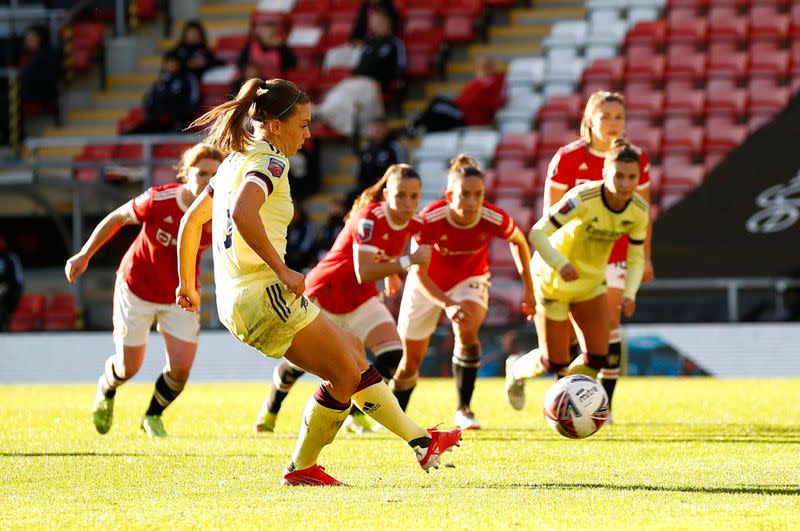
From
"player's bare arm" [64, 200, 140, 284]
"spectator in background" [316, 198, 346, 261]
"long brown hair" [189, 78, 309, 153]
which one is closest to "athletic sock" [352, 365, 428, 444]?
Answer: "long brown hair" [189, 78, 309, 153]

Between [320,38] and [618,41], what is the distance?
4.88 metres

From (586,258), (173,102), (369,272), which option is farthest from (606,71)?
(369,272)

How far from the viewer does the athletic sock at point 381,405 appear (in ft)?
21.5

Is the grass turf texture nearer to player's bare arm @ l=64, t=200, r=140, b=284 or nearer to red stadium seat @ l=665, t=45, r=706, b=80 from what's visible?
player's bare arm @ l=64, t=200, r=140, b=284

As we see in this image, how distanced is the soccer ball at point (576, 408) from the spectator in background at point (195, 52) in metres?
14.4

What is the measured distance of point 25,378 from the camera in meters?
17.8

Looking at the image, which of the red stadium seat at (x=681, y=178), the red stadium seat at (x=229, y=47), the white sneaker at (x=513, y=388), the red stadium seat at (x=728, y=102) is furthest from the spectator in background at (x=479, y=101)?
the white sneaker at (x=513, y=388)

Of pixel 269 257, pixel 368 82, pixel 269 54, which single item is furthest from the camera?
pixel 269 54

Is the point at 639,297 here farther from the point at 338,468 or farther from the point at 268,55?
the point at 338,468

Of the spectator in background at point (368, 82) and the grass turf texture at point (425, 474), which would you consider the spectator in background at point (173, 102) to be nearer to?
the spectator in background at point (368, 82)

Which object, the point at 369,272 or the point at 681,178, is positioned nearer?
the point at 369,272

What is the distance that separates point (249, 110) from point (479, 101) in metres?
14.6

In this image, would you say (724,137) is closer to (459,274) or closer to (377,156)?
(377,156)

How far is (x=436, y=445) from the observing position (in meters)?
6.58
